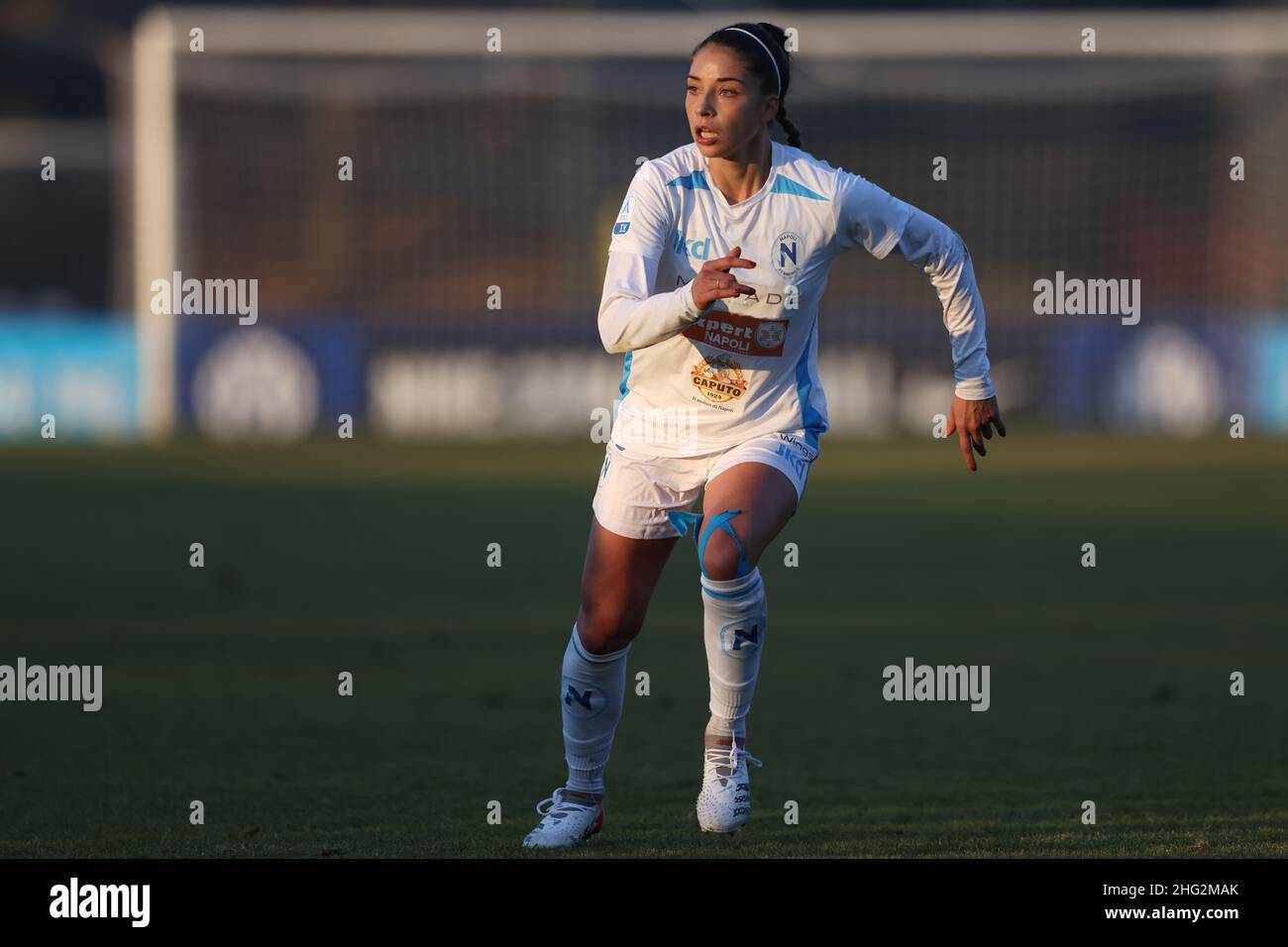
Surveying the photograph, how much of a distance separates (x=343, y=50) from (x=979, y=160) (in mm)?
13522

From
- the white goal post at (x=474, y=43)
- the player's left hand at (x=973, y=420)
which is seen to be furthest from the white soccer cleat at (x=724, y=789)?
the white goal post at (x=474, y=43)

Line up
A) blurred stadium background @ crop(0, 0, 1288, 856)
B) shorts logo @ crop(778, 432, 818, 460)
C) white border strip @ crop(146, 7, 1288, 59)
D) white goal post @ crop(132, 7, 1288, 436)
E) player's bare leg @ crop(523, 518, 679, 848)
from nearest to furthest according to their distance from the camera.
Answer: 1. player's bare leg @ crop(523, 518, 679, 848)
2. shorts logo @ crop(778, 432, 818, 460)
3. blurred stadium background @ crop(0, 0, 1288, 856)
4. white border strip @ crop(146, 7, 1288, 59)
5. white goal post @ crop(132, 7, 1288, 436)

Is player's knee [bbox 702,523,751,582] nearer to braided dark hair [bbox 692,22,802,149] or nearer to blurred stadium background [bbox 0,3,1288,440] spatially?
braided dark hair [bbox 692,22,802,149]

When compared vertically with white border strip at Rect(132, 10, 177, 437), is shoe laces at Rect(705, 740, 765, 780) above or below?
below

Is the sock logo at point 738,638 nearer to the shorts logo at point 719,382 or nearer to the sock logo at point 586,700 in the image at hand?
the sock logo at point 586,700

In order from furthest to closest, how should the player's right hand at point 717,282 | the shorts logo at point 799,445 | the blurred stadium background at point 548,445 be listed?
the blurred stadium background at point 548,445 < the shorts logo at point 799,445 < the player's right hand at point 717,282

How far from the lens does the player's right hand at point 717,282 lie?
5180 millimetres

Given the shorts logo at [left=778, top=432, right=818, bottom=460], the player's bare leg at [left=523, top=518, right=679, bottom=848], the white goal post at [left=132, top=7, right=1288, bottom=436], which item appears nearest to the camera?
the player's bare leg at [left=523, top=518, right=679, bottom=848]

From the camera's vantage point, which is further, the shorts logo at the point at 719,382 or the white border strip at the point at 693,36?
the white border strip at the point at 693,36

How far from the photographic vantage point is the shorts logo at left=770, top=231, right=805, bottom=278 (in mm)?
5750

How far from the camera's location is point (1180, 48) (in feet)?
85.5

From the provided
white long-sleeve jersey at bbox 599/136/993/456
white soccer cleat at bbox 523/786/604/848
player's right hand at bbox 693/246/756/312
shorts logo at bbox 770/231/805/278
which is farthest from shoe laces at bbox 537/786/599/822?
shorts logo at bbox 770/231/805/278

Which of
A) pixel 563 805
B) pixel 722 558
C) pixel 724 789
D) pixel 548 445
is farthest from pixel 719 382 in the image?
pixel 548 445

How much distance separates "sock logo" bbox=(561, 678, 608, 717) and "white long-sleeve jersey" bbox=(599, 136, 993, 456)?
72 centimetres
